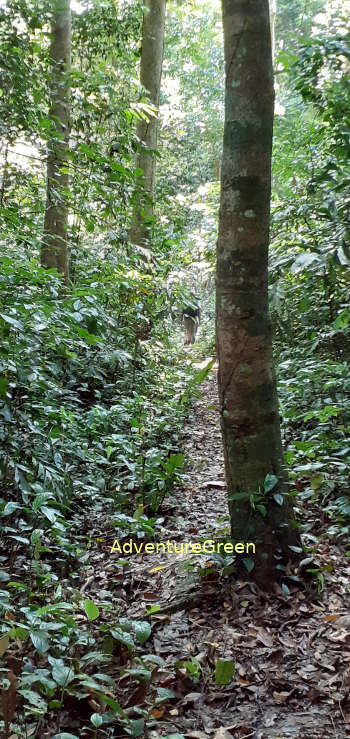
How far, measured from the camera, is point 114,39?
27.6ft

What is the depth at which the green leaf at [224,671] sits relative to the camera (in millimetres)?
2383

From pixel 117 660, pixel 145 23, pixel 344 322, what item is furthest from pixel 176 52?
pixel 117 660

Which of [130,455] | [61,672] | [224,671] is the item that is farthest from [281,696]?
[130,455]

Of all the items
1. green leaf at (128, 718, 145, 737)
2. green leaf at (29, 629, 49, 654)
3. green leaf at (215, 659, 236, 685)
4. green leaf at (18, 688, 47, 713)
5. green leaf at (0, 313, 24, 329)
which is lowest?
green leaf at (128, 718, 145, 737)

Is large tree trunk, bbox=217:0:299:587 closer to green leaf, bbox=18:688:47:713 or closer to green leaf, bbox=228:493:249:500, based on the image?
green leaf, bbox=228:493:249:500

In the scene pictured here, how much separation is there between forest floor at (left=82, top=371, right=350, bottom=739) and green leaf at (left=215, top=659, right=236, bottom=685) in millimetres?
50

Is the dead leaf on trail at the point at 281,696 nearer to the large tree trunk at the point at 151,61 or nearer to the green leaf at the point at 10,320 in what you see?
the green leaf at the point at 10,320

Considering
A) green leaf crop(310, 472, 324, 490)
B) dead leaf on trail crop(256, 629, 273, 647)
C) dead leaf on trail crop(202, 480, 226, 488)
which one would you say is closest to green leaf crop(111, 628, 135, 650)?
dead leaf on trail crop(256, 629, 273, 647)

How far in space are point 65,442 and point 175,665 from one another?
2.16m

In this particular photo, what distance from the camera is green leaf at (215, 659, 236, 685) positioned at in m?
2.38

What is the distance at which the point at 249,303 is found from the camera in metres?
2.93

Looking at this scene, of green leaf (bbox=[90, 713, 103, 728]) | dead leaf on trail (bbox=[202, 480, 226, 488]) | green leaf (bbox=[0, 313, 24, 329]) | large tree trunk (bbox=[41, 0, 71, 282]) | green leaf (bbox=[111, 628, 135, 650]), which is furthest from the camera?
large tree trunk (bbox=[41, 0, 71, 282])

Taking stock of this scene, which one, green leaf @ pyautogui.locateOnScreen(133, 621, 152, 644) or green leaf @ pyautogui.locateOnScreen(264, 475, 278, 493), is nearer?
green leaf @ pyautogui.locateOnScreen(133, 621, 152, 644)

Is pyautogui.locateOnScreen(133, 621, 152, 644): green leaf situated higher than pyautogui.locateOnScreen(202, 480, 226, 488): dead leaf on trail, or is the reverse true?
pyautogui.locateOnScreen(202, 480, 226, 488): dead leaf on trail
